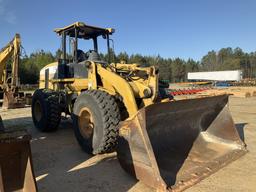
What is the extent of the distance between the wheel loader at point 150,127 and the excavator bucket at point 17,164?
132 centimetres

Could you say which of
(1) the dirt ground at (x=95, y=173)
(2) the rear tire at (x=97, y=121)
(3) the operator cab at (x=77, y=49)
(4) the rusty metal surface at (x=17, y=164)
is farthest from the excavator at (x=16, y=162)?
(3) the operator cab at (x=77, y=49)

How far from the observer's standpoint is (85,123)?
5355 millimetres

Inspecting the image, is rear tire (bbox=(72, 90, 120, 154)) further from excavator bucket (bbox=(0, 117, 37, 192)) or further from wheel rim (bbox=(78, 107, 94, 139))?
excavator bucket (bbox=(0, 117, 37, 192))

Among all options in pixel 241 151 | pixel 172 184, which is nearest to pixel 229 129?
pixel 241 151

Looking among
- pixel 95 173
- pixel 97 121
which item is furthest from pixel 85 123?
pixel 95 173

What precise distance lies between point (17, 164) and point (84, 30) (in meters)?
4.30

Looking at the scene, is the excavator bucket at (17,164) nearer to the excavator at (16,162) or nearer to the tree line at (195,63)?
the excavator at (16,162)

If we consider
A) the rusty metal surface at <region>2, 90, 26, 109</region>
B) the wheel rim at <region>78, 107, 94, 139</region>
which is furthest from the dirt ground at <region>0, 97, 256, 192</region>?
the rusty metal surface at <region>2, 90, 26, 109</region>

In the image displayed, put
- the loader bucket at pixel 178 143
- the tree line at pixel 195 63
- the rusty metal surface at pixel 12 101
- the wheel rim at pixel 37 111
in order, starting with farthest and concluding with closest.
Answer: the tree line at pixel 195 63
the rusty metal surface at pixel 12 101
the wheel rim at pixel 37 111
the loader bucket at pixel 178 143

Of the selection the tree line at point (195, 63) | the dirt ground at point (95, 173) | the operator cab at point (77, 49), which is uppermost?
the tree line at point (195, 63)

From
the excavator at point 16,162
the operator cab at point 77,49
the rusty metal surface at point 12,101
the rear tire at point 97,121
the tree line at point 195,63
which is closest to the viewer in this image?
the excavator at point 16,162

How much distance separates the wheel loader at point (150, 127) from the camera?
383 centimetres

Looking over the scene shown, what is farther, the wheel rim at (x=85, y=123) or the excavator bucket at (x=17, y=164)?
the wheel rim at (x=85, y=123)

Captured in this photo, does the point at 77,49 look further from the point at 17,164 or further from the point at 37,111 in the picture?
the point at 17,164
